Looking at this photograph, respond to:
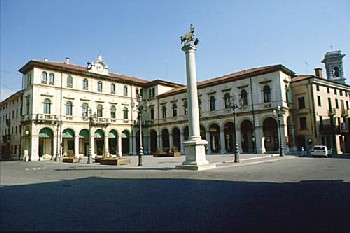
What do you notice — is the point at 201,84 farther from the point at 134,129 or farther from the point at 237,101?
the point at 134,129

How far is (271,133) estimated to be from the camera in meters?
39.9

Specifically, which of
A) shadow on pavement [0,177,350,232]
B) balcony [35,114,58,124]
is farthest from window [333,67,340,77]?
shadow on pavement [0,177,350,232]

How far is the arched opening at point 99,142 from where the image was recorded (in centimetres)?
4297

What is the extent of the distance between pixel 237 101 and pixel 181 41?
868 inches

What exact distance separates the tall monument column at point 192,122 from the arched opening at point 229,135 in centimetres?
2431

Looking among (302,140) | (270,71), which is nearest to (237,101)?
(270,71)

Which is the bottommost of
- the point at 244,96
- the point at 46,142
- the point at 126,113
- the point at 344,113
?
the point at 46,142

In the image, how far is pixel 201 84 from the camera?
4350 centimetres

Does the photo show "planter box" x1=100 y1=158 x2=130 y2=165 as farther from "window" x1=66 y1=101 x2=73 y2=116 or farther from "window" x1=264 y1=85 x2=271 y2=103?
"window" x1=264 y1=85 x2=271 y2=103

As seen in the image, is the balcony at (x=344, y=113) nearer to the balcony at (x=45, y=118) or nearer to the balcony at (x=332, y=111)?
the balcony at (x=332, y=111)

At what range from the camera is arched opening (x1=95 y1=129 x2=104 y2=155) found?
43.0 meters

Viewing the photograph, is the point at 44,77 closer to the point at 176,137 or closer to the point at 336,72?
the point at 176,137

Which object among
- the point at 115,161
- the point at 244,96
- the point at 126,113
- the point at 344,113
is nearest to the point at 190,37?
the point at 115,161

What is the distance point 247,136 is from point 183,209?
3715cm
